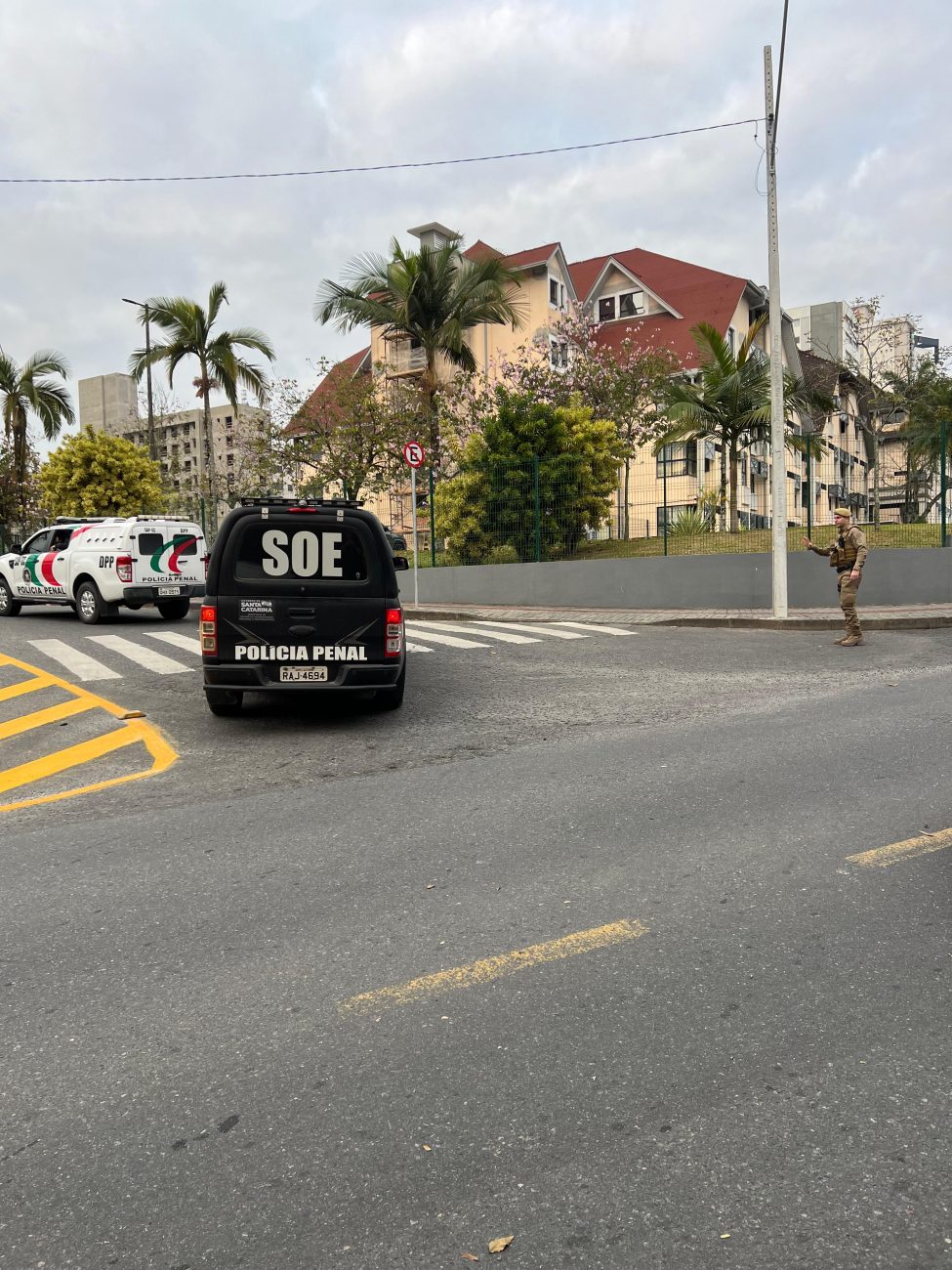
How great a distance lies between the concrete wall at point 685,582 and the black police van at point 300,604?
12.0 metres

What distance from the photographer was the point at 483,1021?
3262 mm

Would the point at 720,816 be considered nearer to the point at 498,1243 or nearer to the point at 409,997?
the point at 409,997

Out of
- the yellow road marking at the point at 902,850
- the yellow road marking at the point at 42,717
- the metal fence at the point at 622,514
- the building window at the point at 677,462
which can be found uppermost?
the building window at the point at 677,462

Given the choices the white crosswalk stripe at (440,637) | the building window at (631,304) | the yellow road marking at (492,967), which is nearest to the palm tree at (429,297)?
the white crosswalk stripe at (440,637)

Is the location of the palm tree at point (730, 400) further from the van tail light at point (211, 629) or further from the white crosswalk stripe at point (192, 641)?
the van tail light at point (211, 629)

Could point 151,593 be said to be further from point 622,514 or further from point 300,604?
point 622,514

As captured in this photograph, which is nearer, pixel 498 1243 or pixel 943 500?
pixel 498 1243

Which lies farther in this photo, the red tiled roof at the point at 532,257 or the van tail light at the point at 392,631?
the red tiled roof at the point at 532,257

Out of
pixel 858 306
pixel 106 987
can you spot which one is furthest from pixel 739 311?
pixel 106 987

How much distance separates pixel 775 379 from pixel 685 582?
4671mm

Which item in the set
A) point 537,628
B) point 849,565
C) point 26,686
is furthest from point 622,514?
point 26,686

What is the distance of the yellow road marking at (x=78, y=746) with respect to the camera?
7.00 meters

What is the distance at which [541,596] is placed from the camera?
71.7 ft

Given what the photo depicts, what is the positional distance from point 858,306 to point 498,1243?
40.2 m
